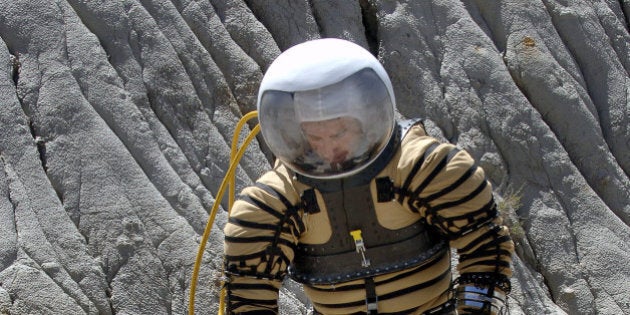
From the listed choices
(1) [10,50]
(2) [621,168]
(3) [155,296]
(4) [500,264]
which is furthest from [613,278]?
(1) [10,50]

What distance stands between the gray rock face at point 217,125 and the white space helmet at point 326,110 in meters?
2.85

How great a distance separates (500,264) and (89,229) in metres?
3.22

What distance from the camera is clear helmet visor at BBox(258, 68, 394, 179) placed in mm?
3447

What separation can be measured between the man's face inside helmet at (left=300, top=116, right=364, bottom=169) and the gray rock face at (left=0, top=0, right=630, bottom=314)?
9.40ft

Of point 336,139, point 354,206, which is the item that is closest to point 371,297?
point 354,206

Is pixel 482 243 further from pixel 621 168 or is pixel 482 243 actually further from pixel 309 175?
pixel 621 168

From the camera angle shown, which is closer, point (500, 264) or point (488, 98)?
point (500, 264)

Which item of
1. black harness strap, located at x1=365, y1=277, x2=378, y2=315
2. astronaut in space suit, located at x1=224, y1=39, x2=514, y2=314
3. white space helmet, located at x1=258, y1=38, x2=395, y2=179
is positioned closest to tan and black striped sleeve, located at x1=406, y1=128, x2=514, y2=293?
astronaut in space suit, located at x1=224, y1=39, x2=514, y2=314

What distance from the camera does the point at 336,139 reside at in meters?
3.49

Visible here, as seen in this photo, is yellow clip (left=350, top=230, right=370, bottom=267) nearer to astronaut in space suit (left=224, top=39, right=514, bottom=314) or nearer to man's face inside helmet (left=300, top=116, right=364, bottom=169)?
astronaut in space suit (left=224, top=39, right=514, bottom=314)

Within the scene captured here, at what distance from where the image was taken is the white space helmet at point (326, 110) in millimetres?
3445

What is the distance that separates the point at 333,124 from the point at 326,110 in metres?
0.06

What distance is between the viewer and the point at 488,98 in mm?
7293

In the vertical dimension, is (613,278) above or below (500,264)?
above
